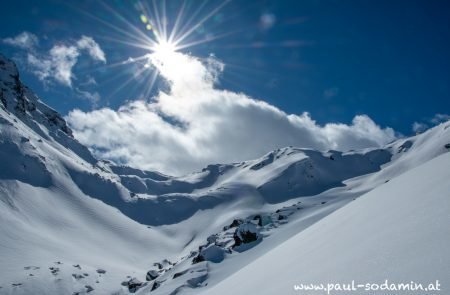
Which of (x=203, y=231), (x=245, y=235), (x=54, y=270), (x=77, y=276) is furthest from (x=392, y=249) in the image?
(x=203, y=231)

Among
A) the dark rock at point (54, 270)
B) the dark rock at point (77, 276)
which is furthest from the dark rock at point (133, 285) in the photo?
the dark rock at point (54, 270)

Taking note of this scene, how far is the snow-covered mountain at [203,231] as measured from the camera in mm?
4918

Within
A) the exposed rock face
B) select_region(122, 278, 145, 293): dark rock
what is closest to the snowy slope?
the exposed rock face

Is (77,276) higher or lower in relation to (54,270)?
lower

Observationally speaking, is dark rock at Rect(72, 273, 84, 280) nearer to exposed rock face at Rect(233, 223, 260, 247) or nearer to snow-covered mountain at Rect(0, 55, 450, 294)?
snow-covered mountain at Rect(0, 55, 450, 294)

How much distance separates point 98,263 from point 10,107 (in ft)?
434

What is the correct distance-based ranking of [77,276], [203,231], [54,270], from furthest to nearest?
1. [203,231]
2. [77,276]
3. [54,270]

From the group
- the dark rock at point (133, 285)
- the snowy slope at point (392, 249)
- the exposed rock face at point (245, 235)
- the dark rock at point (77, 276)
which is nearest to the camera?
the snowy slope at point (392, 249)

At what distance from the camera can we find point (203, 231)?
515ft

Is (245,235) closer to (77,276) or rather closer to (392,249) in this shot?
(77,276)

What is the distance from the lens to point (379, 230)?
220 inches

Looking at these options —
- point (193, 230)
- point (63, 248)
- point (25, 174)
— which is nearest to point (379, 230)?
point (63, 248)

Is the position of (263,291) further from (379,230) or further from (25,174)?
(25,174)

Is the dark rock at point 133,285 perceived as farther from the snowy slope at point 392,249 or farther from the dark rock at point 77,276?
the snowy slope at point 392,249
